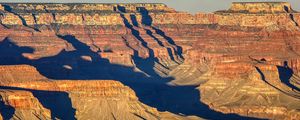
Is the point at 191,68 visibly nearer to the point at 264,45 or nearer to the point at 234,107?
the point at 264,45

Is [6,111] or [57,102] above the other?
[6,111]

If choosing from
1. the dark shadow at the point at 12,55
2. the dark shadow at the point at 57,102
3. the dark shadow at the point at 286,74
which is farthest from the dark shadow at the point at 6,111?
the dark shadow at the point at 286,74

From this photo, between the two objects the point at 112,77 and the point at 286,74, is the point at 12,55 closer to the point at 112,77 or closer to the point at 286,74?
the point at 112,77

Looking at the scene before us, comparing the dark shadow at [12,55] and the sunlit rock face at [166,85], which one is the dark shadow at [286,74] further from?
the dark shadow at [12,55]

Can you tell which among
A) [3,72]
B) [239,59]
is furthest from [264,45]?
[3,72]

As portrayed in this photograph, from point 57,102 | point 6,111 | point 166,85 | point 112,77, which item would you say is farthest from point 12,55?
point 6,111

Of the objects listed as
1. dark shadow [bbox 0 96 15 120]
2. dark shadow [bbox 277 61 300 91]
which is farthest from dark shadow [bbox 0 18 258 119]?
dark shadow [bbox 277 61 300 91]

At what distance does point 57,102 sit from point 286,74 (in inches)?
1827

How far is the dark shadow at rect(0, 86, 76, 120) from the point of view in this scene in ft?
416

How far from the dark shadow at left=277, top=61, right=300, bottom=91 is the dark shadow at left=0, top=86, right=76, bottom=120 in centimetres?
3903

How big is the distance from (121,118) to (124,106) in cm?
229

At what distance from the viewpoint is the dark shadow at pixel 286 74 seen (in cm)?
16450

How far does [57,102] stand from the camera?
130m

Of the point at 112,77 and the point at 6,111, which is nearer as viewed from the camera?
the point at 6,111
